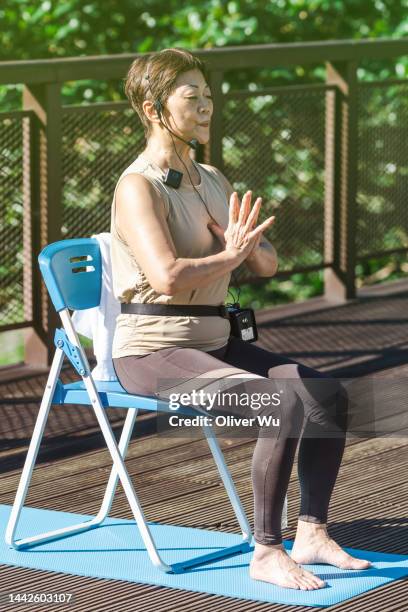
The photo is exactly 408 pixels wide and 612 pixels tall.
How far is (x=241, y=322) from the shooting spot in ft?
14.9

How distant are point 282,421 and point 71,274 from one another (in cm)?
85

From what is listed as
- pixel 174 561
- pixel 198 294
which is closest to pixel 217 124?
pixel 198 294

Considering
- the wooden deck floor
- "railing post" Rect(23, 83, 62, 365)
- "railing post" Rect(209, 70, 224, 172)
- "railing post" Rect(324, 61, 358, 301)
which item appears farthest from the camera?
"railing post" Rect(324, 61, 358, 301)

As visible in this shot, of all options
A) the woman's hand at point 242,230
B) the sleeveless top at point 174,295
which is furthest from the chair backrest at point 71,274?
the woman's hand at point 242,230

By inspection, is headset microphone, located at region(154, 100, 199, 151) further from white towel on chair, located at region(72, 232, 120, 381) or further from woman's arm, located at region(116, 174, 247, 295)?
white towel on chair, located at region(72, 232, 120, 381)

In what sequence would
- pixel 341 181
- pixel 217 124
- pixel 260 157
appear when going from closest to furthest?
pixel 217 124, pixel 260 157, pixel 341 181

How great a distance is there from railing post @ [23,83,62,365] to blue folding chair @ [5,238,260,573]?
267cm

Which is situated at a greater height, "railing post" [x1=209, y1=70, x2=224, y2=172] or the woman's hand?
"railing post" [x1=209, y1=70, x2=224, y2=172]

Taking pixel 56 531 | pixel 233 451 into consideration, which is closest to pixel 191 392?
pixel 56 531

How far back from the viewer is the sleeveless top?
4387 millimetres

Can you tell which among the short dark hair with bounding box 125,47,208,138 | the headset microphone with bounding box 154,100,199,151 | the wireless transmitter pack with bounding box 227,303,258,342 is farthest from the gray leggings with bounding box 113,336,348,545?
the short dark hair with bounding box 125,47,208,138

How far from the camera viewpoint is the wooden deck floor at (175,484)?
415cm

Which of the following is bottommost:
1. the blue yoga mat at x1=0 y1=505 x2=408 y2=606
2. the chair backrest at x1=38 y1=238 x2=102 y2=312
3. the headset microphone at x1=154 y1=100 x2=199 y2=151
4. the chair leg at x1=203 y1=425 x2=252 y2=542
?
the blue yoga mat at x1=0 y1=505 x2=408 y2=606

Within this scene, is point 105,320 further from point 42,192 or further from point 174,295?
point 42,192
